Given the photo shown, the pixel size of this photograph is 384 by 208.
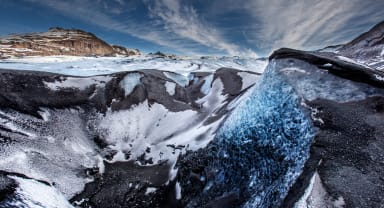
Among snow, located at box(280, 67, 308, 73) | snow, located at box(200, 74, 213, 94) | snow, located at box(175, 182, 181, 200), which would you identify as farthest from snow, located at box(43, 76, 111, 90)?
snow, located at box(280, 67, 308, 73)

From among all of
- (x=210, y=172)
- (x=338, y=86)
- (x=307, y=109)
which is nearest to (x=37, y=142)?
(x=210, y=172)

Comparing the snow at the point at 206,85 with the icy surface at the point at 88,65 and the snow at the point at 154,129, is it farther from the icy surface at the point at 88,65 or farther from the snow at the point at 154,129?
the icy surface at the point at 88,65

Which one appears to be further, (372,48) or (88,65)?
(88,65)

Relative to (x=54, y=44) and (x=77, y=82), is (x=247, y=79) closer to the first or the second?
(x=77, y=82)

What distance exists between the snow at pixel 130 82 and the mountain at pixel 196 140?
4.2 inches

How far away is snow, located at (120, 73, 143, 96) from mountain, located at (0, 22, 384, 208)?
107mm

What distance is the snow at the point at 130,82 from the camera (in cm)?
2275

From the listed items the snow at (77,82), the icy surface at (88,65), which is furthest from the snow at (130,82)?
the icy surface at (88,65)

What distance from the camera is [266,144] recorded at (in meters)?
9.36

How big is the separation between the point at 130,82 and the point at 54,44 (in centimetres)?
5504

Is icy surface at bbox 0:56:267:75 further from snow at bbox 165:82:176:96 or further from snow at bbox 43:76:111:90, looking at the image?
snow at bbox 165:82:176:96

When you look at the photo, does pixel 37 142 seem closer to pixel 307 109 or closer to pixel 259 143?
pixel 259 143

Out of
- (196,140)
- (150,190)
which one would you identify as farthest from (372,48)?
(150,190)

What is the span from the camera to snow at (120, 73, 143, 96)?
74.6ft
